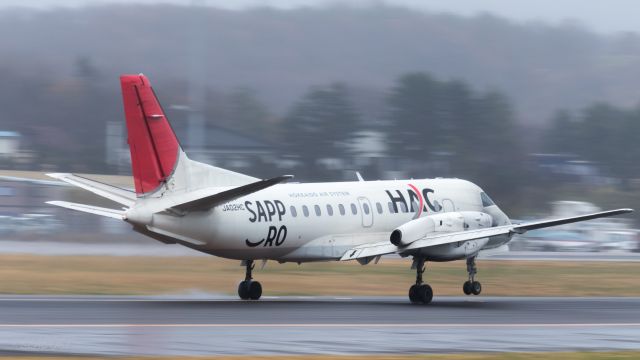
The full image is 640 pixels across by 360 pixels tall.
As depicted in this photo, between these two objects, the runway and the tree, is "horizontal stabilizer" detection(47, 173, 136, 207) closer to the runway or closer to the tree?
the runway

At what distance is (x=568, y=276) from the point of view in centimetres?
4234

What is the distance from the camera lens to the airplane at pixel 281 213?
25.8 m

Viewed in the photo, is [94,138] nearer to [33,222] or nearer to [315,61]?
[315,61]

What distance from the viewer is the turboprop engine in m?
28.2

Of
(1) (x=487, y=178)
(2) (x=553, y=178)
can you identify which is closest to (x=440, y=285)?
(1) (x=487, y=178)

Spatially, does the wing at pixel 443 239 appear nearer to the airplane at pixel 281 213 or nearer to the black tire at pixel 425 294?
the airplane at pixel 281 213

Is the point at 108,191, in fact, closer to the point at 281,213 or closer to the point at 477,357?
the point at 281,213

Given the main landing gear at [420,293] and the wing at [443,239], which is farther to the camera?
the main landing gear at [420,293]

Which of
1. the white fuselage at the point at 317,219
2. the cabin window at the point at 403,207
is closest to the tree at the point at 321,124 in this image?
the white fuselage at the point at 317,219

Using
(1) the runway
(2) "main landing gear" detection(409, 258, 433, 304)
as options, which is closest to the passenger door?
(1) the runway

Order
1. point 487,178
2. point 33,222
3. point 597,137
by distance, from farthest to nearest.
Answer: point 597,137, point 487,178, point 33,222

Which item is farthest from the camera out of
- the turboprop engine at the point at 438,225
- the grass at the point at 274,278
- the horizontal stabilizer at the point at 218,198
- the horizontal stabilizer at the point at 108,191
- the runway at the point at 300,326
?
the grass at the point at 274,278

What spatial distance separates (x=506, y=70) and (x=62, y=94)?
30933 millimetres

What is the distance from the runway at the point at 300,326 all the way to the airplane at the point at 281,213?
4.50 ft
